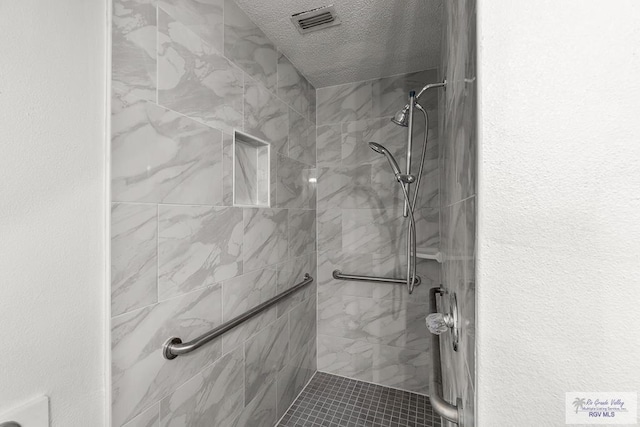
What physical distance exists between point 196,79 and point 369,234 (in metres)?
1.38

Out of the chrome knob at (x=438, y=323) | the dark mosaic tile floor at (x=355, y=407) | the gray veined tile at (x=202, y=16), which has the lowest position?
the dark mosaic tile floor at (x=355, y=407)

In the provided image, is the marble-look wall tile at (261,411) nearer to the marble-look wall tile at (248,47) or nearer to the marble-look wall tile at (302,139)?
the marble-look wall tile at (302,139)

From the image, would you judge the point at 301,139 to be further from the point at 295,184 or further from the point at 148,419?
the point at 148,419

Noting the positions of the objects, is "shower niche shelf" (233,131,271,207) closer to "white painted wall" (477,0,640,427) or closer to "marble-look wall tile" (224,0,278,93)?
"marble-look wall tile" (224,0,278,93)

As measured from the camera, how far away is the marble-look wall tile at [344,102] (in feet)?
6.26

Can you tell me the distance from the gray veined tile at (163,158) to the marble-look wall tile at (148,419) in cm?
→ 63

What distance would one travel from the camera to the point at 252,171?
142cm

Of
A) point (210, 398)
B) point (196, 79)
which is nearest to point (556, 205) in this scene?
point (196, 79)

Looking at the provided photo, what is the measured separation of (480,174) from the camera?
0.39 m

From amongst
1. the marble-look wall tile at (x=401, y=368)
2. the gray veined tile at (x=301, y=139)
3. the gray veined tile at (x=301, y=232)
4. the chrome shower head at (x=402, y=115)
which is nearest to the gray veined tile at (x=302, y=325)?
the gray veined tile at (x=301, y=232)

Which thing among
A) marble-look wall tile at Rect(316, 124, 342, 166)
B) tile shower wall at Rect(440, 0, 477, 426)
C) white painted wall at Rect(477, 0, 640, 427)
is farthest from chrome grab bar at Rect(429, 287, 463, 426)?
marble-look wall tile at Rect(316, 124, 342, 166)

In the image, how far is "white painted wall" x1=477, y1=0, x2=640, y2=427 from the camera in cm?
35
